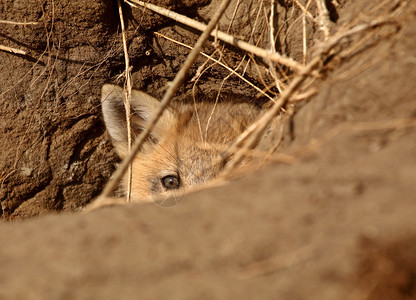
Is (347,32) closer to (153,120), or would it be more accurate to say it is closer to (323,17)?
(323,17)

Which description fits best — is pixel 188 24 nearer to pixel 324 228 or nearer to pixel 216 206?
pixel 216 206

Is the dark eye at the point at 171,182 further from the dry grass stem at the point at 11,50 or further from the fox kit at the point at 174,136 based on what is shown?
the dry grass stem at the point at 11,50

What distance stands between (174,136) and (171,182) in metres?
0.39

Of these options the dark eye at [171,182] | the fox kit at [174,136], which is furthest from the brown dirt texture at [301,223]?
the dark eye at [171,182]

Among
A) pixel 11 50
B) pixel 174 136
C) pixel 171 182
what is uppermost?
pixel 11 50

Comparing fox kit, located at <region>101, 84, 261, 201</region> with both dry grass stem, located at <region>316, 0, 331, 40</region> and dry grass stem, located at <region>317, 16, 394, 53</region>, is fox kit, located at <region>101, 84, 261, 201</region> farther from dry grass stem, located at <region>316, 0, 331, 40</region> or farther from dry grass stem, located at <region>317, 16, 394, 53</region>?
dry grass stem, located at <region>317, 16, 394, 53</region>

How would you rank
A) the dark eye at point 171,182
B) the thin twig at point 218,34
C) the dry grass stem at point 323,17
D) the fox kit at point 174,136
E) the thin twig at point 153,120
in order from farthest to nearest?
the dark eye at point 171,182, the fox kit at point 174,136, the thin twig at point 218,34, the dry grass stem at point 323,17, the thin twig at point 153,120

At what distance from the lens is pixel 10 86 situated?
3.29 meters

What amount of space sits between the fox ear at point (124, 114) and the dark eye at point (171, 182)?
405 mm

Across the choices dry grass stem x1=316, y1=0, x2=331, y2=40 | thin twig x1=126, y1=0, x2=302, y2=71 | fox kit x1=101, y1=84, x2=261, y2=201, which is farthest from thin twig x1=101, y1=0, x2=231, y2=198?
fox kit x1=101, y1=84, x2=261, y2=201

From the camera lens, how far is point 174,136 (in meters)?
3.47

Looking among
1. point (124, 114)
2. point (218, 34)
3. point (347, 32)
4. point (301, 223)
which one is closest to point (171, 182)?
point (124, 114)

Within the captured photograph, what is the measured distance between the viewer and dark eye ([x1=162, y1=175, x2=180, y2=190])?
3.30 meters

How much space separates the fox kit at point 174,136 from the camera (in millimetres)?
3166
